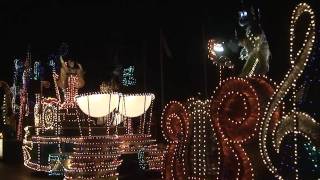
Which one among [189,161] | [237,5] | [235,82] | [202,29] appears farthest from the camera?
[202,29]

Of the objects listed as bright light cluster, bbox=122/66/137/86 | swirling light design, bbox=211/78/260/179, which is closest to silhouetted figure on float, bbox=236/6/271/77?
swirling light design, bbox=211/78/260/179

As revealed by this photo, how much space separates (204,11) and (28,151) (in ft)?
24.1

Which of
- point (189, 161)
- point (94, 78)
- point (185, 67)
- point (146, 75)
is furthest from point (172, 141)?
point (94, 78)

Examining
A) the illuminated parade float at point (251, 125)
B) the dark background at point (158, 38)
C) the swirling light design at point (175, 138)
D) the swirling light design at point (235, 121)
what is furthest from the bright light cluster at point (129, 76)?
the swirling light design at point (235, 121)

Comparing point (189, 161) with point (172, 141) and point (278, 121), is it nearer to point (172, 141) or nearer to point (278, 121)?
point (172, 141)

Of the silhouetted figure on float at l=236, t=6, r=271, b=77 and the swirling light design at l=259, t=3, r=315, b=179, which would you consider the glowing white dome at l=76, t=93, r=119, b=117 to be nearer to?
the silhouetted figure on float at l=236, t=6, r=271, b=77

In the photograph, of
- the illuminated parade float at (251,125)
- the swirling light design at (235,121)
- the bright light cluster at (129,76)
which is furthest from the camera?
the bright light cluster at (129,76)

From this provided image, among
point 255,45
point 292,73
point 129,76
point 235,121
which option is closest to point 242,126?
point 235,121

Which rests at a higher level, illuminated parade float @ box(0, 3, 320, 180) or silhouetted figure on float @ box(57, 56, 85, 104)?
silhouetted figure on float @ box(57, 56, 85, 104)

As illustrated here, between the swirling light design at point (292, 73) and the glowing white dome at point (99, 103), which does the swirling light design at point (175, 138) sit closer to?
the swirling light design at point (292, 73)

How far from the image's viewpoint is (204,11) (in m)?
13.0

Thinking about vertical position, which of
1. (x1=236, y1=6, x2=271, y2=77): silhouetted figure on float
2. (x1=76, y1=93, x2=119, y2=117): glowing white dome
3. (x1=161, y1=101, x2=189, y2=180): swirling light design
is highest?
(x1=236, y1=6, x2=271, y2=77): silhouetted figure on float

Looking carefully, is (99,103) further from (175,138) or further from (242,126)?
(242,126)

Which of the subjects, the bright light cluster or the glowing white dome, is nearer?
the glowing white dome
